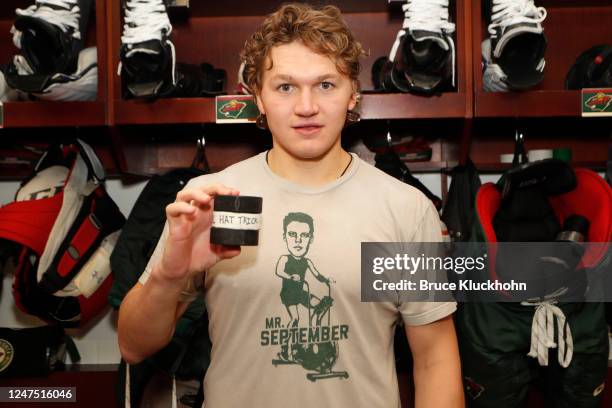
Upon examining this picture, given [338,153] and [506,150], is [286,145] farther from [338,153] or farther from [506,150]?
[506,150]

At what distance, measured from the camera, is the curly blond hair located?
40.4 inches

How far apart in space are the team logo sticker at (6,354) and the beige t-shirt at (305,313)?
2.80 feet

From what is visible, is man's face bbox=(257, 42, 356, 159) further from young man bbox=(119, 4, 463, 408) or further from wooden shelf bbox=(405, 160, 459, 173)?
wooden shelf bbox=(405, 160, 459, 173)

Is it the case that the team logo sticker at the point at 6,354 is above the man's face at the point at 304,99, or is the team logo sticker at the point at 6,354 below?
below

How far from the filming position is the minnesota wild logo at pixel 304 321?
99 centimetres

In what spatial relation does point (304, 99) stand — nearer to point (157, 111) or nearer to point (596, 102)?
point (157, 111)

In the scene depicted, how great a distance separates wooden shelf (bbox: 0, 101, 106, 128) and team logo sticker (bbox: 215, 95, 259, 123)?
316 millimetres

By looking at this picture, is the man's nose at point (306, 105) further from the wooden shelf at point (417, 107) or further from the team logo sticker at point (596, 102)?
the team logo sticker at point (596, 102)

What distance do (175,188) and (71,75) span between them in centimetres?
40

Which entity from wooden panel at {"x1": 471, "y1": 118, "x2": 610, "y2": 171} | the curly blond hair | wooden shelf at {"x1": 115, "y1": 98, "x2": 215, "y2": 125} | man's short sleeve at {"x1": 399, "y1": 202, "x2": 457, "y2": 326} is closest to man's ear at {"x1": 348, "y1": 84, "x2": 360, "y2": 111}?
the curly blond hair

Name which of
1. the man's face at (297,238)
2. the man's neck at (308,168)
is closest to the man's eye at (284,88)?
the man's neck at (308,168)

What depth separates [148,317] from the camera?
0.96 meters

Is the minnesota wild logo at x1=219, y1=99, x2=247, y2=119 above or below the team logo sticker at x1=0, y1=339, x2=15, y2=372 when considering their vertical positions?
above

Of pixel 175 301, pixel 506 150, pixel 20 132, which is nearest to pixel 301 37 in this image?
pixel 175 301
